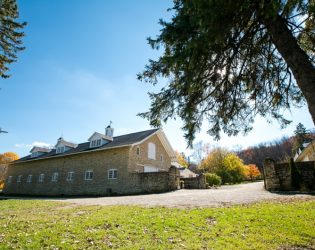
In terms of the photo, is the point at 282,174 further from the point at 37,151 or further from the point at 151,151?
the point at 37,151

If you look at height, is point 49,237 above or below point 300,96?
below

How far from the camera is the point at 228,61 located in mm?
5848

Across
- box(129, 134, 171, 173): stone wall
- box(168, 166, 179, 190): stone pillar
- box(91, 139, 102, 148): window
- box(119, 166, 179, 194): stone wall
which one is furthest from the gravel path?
box(91, 139, 102, 148): window

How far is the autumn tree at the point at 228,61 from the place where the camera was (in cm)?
433

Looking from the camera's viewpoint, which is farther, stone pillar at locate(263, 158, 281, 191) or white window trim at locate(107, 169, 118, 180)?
white window trim at locate(107, 169, 118, 180)

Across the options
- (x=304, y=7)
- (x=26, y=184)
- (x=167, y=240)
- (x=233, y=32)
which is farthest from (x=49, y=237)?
(x=26, y=184)

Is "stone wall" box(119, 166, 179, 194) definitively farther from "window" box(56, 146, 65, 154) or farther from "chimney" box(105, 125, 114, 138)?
"window" box(56, 146, 65, 154)

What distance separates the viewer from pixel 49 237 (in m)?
4.13

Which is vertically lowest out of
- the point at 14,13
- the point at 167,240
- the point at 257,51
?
the point at 167,240

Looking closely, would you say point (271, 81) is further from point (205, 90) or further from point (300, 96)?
point (205, 90)

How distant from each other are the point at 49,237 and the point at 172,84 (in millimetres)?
5513

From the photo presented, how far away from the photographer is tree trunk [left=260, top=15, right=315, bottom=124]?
3807 millimetres

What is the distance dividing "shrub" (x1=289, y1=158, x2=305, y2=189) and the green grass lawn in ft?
23.4

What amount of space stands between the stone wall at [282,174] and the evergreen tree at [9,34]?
17840 mm
